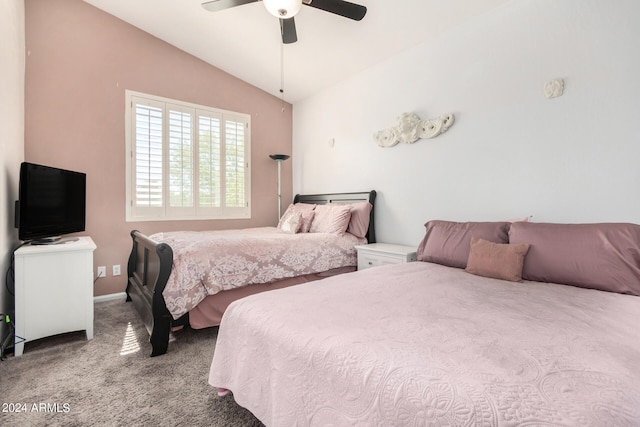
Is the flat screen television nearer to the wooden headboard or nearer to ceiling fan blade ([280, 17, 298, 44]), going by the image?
ceiling fan blade ([280, 17, 298, 44])

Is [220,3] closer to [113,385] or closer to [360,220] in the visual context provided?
[360,220]

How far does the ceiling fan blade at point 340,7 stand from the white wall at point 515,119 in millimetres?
1077

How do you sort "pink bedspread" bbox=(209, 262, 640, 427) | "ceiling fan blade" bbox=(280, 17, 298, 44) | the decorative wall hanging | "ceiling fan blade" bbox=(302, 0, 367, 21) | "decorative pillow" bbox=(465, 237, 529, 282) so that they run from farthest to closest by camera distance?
the decorative wall hanging
"ceiling fan blade" bbox=(280, 17, 298, 44)
"ceiling fan blade" bbox=(302, 0, 367, 21)
"decorative pillow" bbox=(465, 237, 529, 282)
"pink bedspread" bbox=(209, 262, 640, 427)

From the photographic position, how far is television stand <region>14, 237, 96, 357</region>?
2135 millimetres

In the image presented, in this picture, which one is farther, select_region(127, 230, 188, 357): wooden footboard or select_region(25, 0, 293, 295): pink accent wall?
select_region(25, 0, 293, 295): pink accent wall

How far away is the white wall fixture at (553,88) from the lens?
2.14 m

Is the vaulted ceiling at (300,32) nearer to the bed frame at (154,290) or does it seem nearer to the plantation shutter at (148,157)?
the plantation shutter at (148,157)

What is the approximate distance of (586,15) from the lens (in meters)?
2.04

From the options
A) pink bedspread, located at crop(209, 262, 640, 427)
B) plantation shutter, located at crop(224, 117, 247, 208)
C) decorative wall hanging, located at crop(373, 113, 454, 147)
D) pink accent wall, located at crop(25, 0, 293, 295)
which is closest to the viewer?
pink bedspread, located at crop(209, 262, 640, 427)

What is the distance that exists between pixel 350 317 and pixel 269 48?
3342 mm

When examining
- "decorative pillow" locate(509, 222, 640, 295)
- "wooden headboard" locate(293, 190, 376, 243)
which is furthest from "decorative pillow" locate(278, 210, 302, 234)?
"decorative pillow" locate(509, 222, 640, 295)

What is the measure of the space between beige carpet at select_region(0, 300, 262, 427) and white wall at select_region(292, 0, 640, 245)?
230 centimetres

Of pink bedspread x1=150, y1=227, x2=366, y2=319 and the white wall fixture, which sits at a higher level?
the white wall fixture

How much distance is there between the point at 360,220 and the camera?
3.38m
